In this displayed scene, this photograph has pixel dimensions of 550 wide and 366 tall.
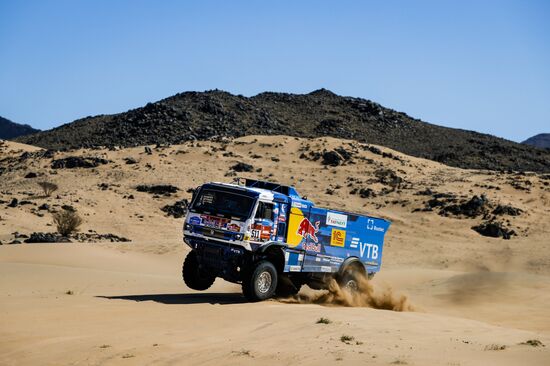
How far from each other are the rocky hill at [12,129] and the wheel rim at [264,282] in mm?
150249

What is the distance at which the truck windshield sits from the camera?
1914 centimetres

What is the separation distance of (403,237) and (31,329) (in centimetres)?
3225

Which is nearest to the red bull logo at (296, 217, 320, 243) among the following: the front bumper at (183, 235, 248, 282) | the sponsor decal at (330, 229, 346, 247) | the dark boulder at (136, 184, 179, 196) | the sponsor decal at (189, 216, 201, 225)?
the sponsor decal at (330, 229, 346, 247)

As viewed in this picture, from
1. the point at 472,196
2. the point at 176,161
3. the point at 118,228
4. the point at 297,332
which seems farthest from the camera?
the point at 176,161

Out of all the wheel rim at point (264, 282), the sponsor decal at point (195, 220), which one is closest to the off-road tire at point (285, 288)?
the wheel rim at point (264, 282)

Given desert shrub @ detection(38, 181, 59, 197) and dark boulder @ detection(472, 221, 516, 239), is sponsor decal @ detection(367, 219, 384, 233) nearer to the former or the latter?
dark boulder @ detection(472, 221, 516, 239)

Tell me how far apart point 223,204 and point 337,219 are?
403 cm

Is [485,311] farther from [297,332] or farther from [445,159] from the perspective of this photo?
[445,159]

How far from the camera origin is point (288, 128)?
80000 millimetres

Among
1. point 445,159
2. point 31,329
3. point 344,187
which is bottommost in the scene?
point 31,329

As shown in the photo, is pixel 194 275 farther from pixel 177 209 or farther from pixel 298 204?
pixel 177 209

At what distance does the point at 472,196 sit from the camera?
169 feet

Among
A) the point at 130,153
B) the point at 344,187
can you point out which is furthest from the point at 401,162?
the point at 130,153

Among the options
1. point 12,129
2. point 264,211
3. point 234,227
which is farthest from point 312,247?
point 12,129
